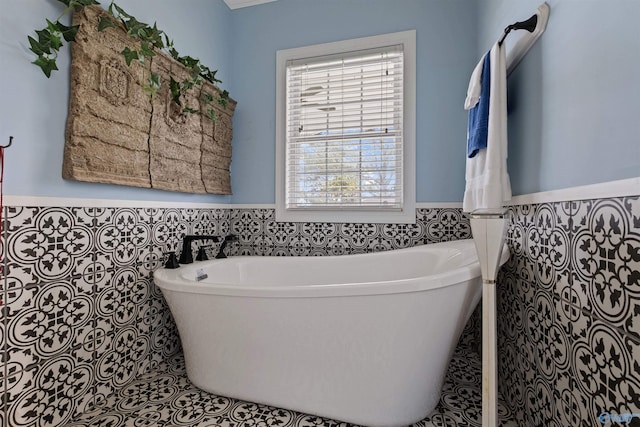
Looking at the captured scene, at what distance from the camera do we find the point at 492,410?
3.20ft

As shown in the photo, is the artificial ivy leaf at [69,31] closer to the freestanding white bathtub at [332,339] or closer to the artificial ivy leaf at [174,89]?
the artificial ivy leaf at [174,89]

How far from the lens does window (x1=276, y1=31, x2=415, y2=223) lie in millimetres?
2111

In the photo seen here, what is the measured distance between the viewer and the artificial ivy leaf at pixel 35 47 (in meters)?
1.14

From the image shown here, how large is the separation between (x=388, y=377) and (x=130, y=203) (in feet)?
4.89

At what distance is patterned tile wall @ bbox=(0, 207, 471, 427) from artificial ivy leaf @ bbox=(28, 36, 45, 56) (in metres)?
0.59

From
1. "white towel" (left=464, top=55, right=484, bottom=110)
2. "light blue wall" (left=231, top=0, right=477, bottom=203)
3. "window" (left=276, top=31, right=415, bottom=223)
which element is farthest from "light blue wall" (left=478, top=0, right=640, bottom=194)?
"window" (left=276, top=31, right=415, bottom=223)

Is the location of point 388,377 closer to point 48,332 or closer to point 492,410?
point 492,410

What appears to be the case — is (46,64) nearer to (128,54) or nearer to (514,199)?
(128,54)

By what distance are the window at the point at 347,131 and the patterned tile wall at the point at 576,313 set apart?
36.9 inches

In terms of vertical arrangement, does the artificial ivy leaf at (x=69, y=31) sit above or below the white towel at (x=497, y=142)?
above

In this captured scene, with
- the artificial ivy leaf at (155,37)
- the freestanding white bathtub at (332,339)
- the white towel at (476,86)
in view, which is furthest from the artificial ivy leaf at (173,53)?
the white towel at (476,86)

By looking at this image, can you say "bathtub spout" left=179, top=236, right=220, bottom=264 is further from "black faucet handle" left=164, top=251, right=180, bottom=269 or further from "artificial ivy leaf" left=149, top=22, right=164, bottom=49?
"artificial ivy leaf" left=149, top=22, right=164, bottom=49

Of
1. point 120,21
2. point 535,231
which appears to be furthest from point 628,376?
point 120,21

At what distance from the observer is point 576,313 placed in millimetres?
879
